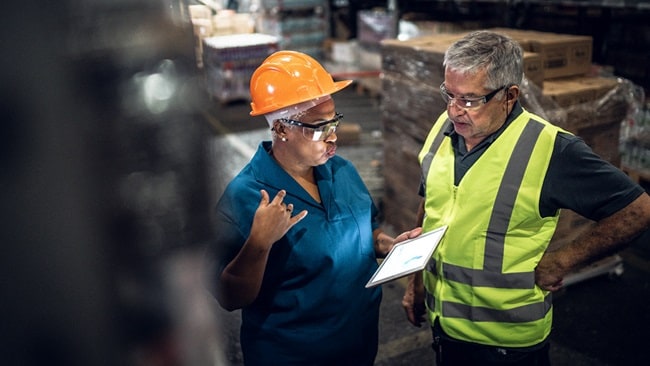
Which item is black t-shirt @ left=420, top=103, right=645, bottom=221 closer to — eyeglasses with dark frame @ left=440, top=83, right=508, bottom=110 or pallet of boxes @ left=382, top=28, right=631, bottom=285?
eyeglasses with dark frame @ left=440, top=83, right=508, bottom=110

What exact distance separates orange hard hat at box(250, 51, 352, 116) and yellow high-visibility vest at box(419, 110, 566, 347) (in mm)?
640

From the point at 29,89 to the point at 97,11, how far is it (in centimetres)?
8

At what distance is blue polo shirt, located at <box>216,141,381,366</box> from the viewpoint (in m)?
2.01

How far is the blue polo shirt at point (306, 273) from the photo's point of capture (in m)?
2.01

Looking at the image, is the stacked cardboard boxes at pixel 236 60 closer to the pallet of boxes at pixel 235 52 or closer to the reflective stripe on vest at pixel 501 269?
the pallet of boxes at pixel 235 52

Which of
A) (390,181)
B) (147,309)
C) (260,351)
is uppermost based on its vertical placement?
(147,309)

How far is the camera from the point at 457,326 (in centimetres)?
220

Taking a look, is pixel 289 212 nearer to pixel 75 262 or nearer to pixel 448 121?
pixel 448 121

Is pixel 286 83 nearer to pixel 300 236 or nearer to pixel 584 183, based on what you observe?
pixel 300 236

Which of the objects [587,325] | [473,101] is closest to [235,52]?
[587,325]

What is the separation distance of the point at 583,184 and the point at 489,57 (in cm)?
58

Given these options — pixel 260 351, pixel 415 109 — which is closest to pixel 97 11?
pixel 260 351

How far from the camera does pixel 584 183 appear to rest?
193 centimetres

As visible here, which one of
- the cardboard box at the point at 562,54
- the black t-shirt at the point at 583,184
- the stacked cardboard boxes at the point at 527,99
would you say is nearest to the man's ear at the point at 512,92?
the black t-shirt at the point at 583,184
